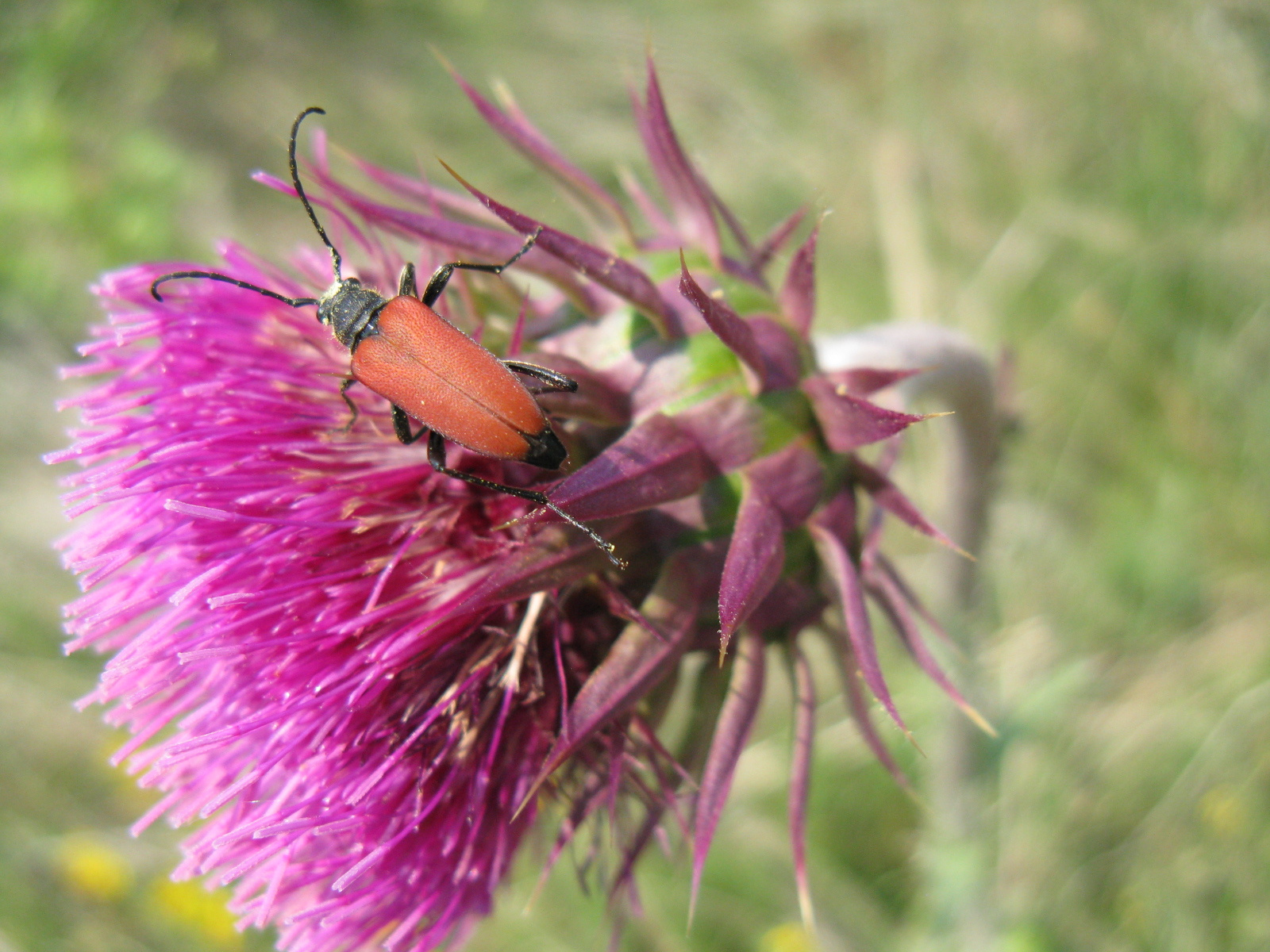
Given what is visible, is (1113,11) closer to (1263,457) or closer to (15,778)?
(1263,457)

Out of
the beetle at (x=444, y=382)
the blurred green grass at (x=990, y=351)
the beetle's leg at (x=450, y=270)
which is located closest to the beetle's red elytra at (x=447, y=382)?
the beetle at (x=444, y=382)

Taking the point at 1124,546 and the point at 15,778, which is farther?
the point at 15,778

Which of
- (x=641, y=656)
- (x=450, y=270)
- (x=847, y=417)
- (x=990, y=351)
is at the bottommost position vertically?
(x=990, y=351)

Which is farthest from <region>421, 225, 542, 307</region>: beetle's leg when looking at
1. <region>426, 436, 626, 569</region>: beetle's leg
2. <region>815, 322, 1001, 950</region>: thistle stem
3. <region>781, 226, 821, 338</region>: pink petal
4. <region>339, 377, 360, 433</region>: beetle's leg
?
<region>815, 322, 1001, 950</region>: thistle stem

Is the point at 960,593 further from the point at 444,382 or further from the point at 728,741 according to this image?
the point at 444,382

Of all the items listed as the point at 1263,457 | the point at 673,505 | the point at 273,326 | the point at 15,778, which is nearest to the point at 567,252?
the point at 673,505

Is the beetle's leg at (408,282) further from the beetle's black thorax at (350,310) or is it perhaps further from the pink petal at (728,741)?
the pink petal at (728,741)

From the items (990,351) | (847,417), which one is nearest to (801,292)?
(847,417)
